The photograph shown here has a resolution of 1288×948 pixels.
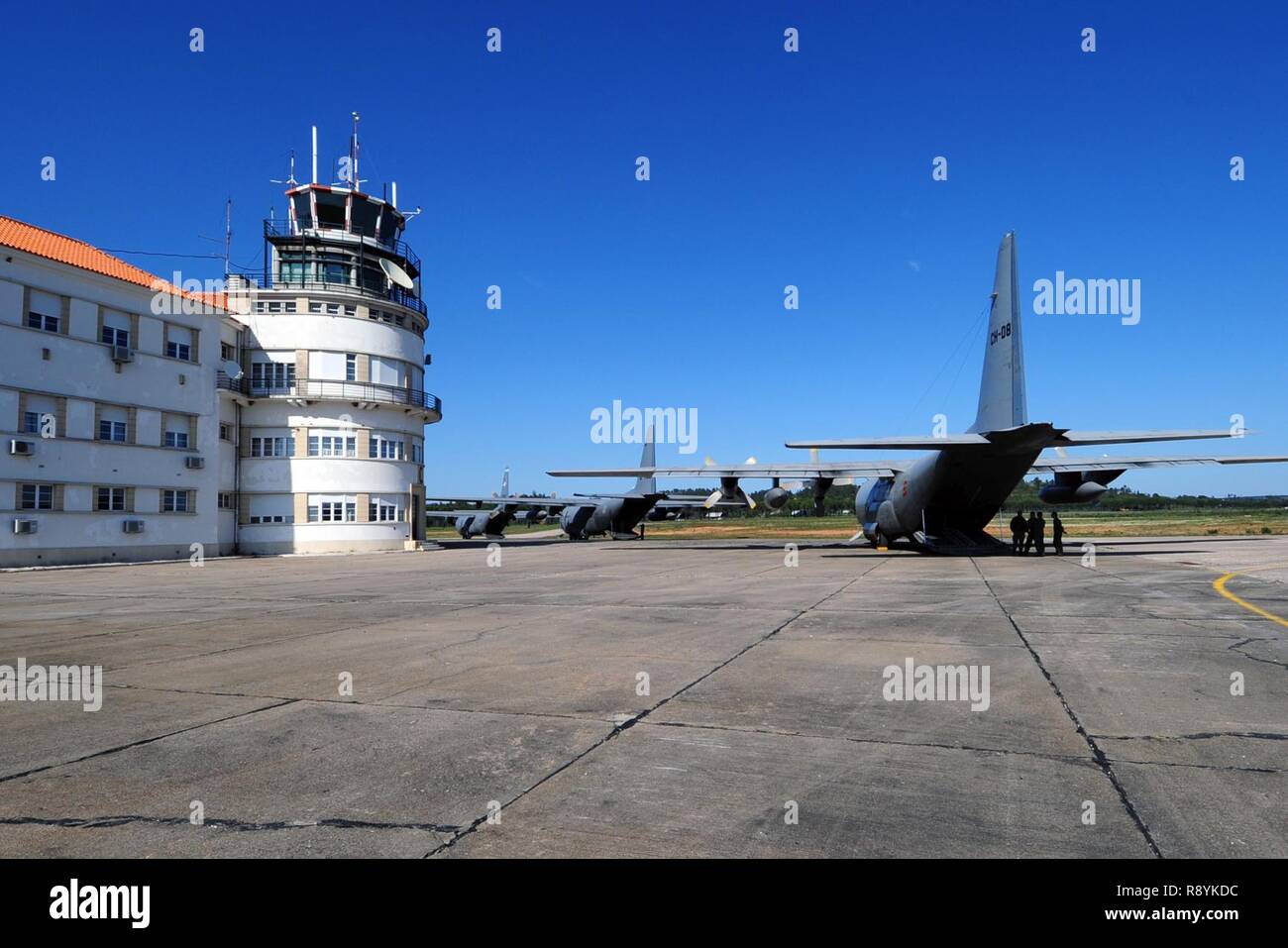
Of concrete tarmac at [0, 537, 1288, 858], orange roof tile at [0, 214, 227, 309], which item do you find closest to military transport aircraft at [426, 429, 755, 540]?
orange roof tile at [0, 214, 227, 309]

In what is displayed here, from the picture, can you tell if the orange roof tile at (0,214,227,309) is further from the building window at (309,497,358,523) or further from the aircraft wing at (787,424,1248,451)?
the aircraft wing at (787,424,1248,451)

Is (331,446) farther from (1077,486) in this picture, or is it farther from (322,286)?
(1077,486)

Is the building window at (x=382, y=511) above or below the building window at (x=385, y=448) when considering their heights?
below

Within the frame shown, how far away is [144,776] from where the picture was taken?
201 inches

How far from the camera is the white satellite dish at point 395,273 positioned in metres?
46.8

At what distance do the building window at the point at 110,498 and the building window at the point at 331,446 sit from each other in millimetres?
9777

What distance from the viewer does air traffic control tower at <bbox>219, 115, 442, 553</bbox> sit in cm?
4275

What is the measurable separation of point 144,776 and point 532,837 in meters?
2.88

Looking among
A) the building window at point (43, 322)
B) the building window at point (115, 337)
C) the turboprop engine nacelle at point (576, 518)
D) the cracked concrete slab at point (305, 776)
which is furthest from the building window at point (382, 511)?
the cracked concrete slab at point (305, 776)

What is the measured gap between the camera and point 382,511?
45.1 meters

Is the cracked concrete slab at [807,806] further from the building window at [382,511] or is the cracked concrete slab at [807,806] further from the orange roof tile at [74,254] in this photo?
the building window at [382,511]

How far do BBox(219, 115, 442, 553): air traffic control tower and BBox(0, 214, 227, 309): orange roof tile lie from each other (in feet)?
13.1

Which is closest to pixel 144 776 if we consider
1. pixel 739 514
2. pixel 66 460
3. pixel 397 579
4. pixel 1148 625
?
pixel 1148 625
